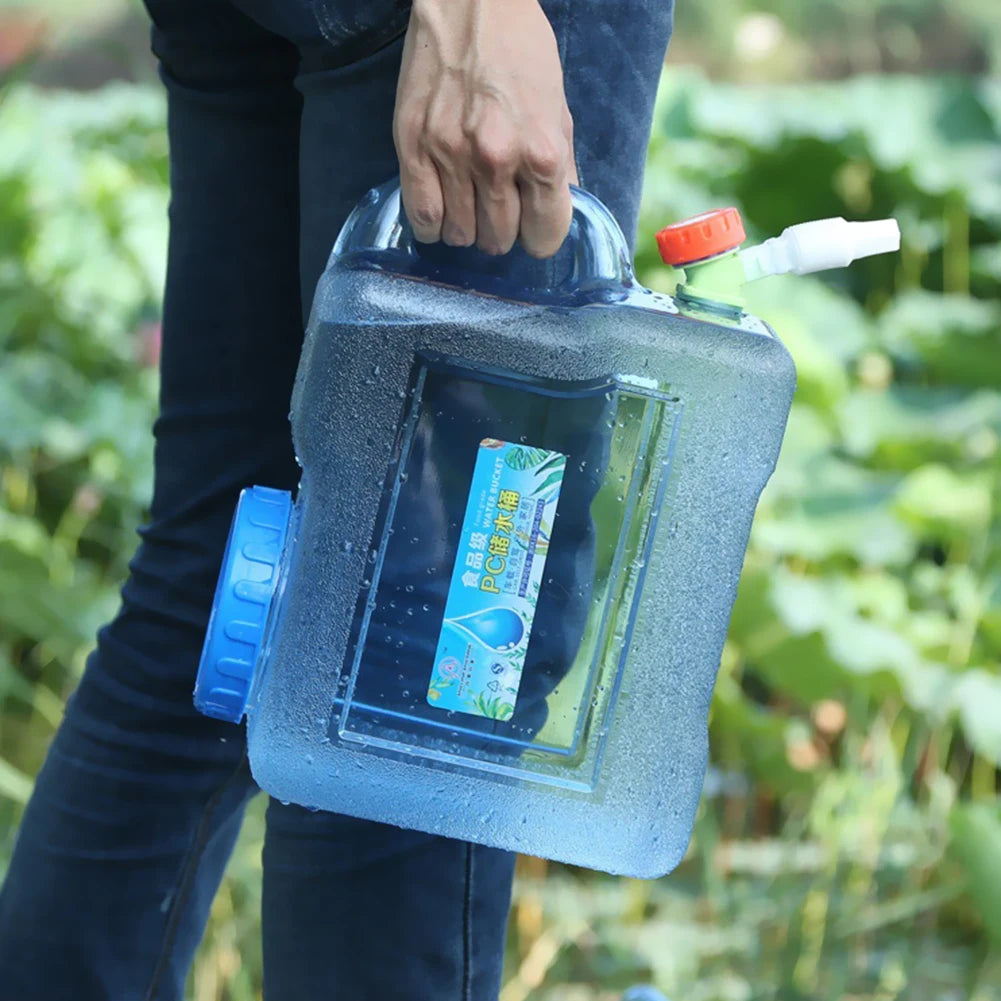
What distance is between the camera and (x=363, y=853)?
827mm

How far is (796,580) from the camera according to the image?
6.09 ft

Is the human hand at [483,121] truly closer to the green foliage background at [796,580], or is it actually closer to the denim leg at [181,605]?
the denim leg at [181,605]

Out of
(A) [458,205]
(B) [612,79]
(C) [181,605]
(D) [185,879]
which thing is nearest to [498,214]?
(A) [458,205]

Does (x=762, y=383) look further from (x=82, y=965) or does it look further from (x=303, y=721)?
(x=82, y=965)

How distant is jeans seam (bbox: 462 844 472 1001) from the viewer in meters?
0.83

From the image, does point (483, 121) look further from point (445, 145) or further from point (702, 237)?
point (702, 237)

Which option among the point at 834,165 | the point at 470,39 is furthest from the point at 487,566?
the point at 834,165

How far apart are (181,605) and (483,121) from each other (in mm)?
422

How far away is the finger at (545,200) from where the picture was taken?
67 centimetres

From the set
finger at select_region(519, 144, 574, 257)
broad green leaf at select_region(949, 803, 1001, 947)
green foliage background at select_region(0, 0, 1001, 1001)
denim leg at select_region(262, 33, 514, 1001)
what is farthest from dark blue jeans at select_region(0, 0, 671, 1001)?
broad green leaf at select_region(949, 803, 1001, 947)

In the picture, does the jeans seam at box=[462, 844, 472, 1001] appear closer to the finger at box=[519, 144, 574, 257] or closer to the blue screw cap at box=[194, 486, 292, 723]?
the blue screw cap at box=[194, 486, 292, 723]

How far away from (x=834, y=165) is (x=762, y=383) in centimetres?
261

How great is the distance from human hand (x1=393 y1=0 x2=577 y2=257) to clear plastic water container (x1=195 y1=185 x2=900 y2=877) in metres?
0.10

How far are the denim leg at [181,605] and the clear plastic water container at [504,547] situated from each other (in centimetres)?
12
